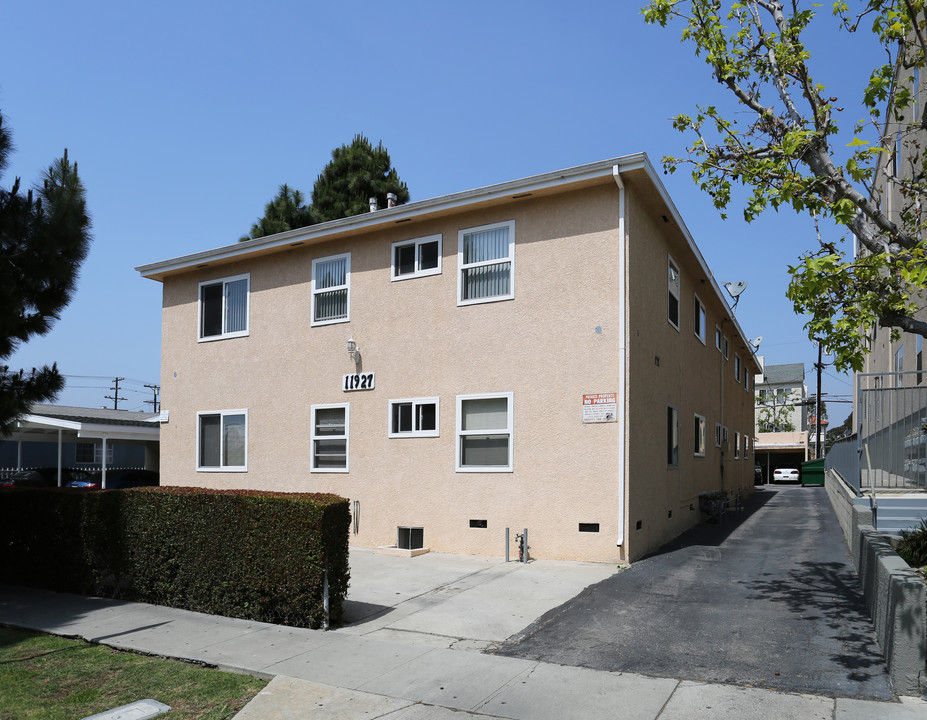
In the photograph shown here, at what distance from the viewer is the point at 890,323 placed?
280 inches

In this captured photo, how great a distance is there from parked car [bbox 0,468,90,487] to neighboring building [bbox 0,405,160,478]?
116 centimetres

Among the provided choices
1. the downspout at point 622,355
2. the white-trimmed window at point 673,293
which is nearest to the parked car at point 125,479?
the white-trimmed window at point 673,293

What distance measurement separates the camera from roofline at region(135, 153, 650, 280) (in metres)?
11.1

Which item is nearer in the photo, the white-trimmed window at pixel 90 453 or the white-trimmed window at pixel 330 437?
the white-trimmed window at pixel 330 437

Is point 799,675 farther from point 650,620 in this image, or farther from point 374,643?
point 374,643

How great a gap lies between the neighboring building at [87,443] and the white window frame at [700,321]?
17.4 meters

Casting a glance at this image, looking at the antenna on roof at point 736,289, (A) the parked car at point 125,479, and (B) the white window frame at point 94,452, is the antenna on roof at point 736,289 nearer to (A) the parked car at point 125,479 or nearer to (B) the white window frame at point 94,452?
(A) the parked car at point 125,479

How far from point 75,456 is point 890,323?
38.3m

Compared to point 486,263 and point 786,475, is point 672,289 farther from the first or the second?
point 786,475

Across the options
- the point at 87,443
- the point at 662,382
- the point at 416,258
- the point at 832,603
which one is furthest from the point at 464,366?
the point at 87,443

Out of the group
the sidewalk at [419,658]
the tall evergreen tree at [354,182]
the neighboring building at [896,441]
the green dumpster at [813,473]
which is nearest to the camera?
the sidewalk at [419,658]

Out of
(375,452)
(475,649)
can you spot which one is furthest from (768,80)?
(375,452)

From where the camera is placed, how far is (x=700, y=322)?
18438mm

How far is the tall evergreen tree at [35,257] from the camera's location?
9492 millimetres
